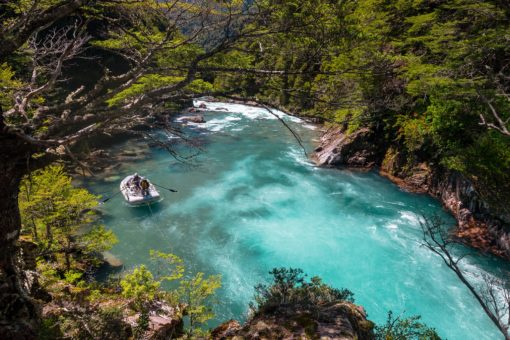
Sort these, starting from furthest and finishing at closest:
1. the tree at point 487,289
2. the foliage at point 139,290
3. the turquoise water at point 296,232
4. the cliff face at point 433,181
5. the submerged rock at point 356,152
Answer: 1. the submerged rock at point 356,152
2. the cliff face at point 433,181
3. the turquoise water at point 296,232
4. the foliage at point 139,290
5. the tree at point 487,289

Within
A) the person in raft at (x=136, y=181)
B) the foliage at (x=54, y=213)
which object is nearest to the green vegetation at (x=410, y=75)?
the foliage at (x=54, y=213)

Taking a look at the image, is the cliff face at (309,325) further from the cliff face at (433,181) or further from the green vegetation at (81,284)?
the cliff face at (433,181)

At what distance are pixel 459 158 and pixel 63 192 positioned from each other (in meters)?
17.2

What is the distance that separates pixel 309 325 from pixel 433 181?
54.4 feet

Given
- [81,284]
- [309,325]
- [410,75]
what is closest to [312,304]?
[309,325]

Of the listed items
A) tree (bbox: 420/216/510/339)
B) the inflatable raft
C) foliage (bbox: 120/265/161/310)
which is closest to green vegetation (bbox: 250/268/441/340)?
tree (bbox: 420/216/510/339)

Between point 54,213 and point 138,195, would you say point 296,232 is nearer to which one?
point 138,195

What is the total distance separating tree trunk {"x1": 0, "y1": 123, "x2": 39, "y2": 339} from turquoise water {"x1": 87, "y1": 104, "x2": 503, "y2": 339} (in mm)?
5052

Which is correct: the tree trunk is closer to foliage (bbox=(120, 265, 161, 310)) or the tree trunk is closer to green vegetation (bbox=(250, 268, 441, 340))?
foliage (bbox=(120, 265, 161, 310))

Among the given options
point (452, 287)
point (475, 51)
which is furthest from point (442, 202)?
point (475, 51)

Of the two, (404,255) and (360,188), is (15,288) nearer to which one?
(404,255)

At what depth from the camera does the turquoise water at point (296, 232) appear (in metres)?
12.0

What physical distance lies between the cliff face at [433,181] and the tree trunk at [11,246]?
16426mm

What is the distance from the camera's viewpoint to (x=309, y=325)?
5.73 m
